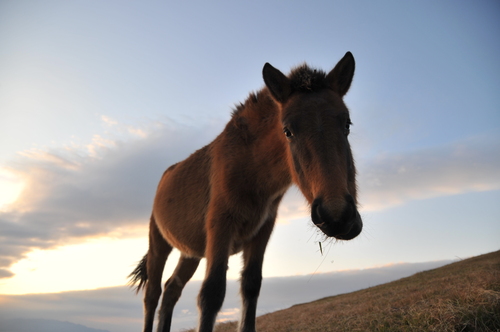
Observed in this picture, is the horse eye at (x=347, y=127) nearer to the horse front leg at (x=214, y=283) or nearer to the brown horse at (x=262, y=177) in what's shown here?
the brown horse at (x=262, y=177)

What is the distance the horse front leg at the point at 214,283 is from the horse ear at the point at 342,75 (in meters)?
2.66

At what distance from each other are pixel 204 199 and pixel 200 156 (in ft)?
3.82

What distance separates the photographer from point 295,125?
160 inches

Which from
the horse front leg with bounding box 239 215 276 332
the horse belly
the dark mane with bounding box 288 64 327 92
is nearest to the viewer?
the dark mane with bounding box 288 64 327 92

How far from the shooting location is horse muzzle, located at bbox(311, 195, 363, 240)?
10.3 feet

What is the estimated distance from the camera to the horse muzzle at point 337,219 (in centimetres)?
314

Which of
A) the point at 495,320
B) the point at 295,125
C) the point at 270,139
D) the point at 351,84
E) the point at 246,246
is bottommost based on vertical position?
the point at 495,320

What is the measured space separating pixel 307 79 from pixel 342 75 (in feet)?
2.19

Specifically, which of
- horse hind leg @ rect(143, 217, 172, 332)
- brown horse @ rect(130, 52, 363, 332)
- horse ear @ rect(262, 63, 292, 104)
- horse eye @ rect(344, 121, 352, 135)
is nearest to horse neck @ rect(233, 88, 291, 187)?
brown horse @ rect(130, 52, 363, 332)

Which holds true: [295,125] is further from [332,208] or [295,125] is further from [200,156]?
[200,156]

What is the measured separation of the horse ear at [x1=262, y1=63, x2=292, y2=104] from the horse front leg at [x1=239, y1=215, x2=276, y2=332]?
2.32 metres

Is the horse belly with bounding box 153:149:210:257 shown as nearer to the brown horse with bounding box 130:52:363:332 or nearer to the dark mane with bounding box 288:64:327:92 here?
the brown horse with bounding box 130:52:363:332

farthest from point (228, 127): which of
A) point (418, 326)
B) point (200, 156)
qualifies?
point (418, 326)

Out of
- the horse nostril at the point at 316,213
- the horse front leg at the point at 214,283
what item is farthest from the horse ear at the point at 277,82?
the horse front leg at the point at 214,283
